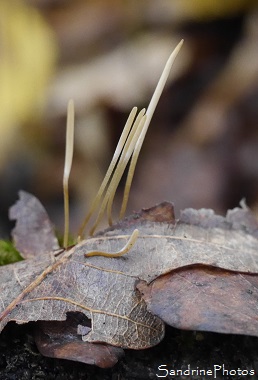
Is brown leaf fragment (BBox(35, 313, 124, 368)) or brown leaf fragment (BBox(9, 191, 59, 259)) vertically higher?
brown leaf fragment (BBox(9, 191, 59, 259))

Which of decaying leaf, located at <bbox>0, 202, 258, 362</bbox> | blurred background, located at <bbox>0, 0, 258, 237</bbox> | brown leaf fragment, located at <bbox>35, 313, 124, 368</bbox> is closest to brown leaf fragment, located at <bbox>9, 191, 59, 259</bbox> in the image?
decaying leaf, located at <bbox>0, 202, 258, 362</bbox>

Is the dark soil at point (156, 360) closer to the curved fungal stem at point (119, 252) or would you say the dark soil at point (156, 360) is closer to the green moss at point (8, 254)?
the curved fungal stem at point (119, 252)

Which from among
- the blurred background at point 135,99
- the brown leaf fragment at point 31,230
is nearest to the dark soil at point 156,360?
the brown leaf fragment at point 31,230

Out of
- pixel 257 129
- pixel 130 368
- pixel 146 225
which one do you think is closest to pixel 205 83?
pixel 257 129

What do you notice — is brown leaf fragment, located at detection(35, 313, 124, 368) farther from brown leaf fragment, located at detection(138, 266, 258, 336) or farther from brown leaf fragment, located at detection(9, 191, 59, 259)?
brown leaf fragment, located at detection(9, 191, 59, 259)

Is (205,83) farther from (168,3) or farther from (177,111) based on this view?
(168,3)

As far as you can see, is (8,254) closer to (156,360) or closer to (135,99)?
(156,360)
